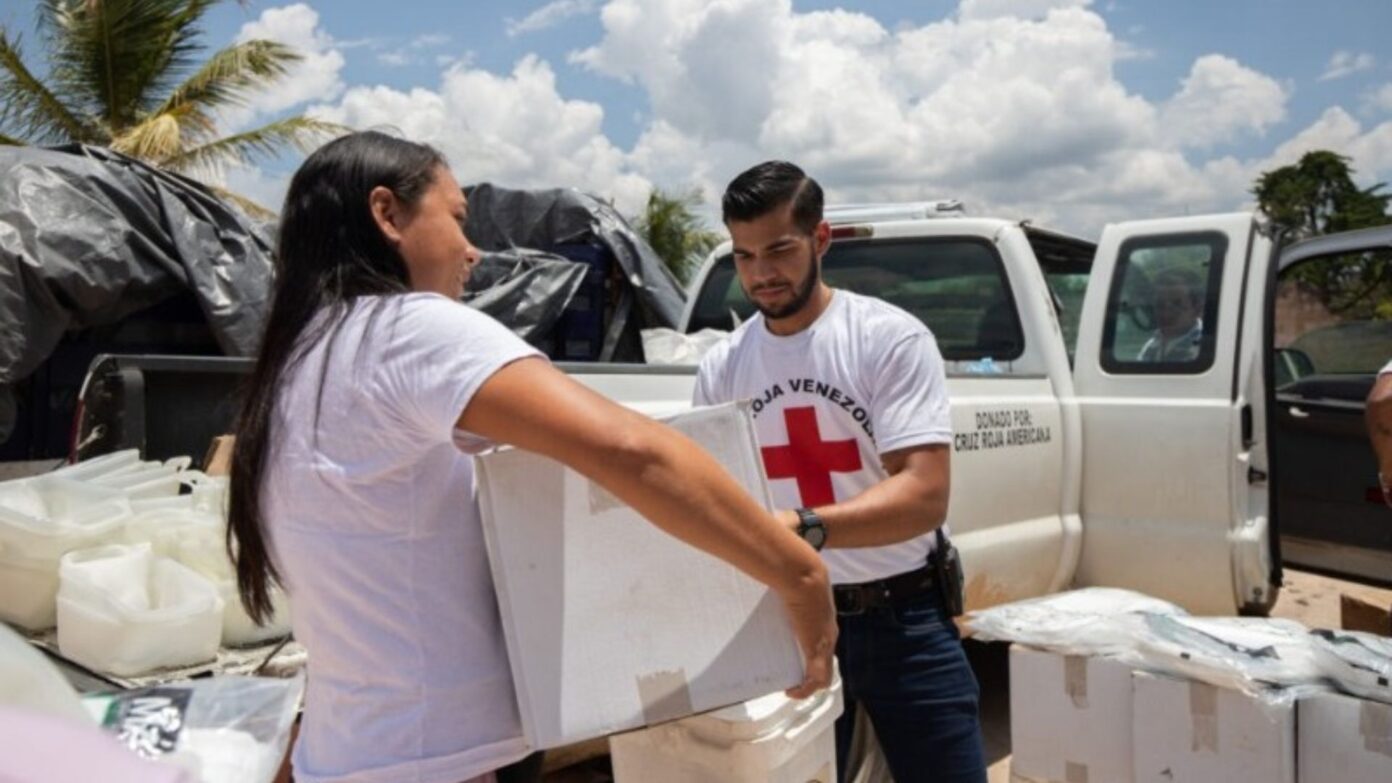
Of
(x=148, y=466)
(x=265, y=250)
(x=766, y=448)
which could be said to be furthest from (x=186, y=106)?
(x=766, y=448)

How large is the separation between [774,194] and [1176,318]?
2723mm

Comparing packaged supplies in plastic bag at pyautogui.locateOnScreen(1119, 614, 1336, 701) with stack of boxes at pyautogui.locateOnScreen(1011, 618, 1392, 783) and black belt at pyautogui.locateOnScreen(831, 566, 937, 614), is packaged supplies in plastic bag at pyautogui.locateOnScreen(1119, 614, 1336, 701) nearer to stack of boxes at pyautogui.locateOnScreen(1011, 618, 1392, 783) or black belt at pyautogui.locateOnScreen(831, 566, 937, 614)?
stack of boxes at pyautogui.locateOnScreen(1011, 618, 1392, 783)

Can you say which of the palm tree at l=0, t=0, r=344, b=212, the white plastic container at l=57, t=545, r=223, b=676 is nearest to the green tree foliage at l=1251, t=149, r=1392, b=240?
the palm tree at l=0, t=0, r=344, b=212

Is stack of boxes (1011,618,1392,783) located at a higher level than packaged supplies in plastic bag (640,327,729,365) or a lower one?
lower

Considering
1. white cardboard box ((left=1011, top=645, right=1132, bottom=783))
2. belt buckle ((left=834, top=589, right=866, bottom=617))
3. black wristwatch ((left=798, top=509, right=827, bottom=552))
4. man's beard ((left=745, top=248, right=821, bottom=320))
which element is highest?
man's beard ((left=745, top=248, right=821, bottom=320))

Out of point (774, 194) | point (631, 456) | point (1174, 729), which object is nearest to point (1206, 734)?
point (1174, 729)

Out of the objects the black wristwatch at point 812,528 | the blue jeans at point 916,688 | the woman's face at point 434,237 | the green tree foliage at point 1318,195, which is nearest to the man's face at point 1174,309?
the blue jeans at point 916,688

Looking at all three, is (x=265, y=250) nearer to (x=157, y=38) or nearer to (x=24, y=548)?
(x=24, y=548)

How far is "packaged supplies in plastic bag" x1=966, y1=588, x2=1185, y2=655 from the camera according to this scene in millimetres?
3119

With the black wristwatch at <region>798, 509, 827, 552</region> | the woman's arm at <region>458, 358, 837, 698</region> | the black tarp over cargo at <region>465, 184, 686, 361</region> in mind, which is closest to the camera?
the woman's arm at <region>458, 358, 837, 698</region>

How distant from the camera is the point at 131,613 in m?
2.25

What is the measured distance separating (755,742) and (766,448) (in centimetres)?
59

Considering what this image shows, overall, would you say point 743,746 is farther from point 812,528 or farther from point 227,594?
point 227,594

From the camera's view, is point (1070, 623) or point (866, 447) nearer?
point (866, 447)
